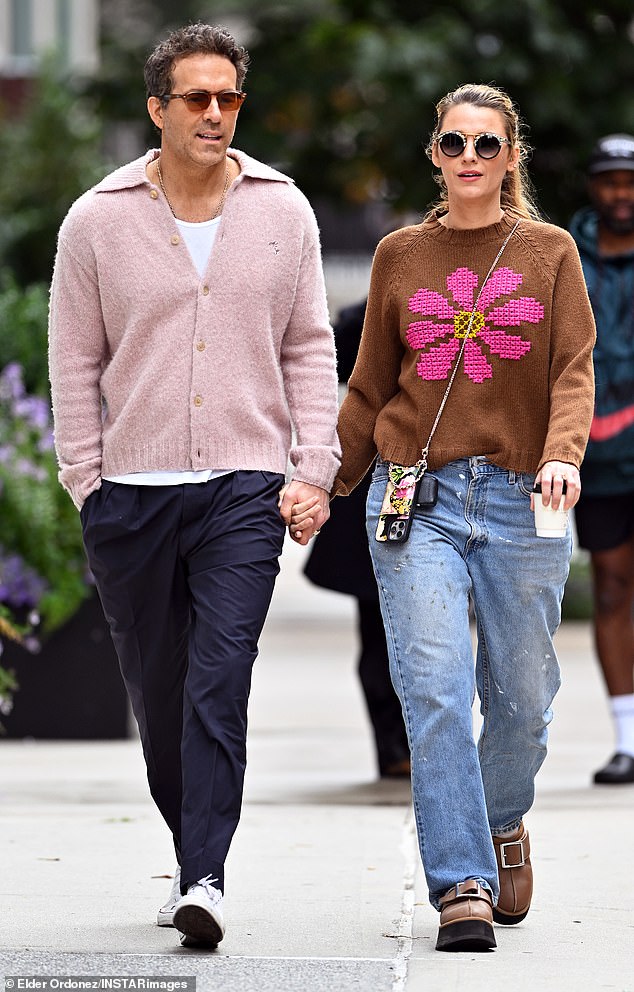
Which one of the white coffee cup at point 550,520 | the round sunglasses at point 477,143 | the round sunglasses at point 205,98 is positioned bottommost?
the white coffee cup at point 550,520

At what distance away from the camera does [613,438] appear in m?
6.53

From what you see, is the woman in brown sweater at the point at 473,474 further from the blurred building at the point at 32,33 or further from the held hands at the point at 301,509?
the blurred building at the point at 32,33

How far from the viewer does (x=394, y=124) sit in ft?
41.8

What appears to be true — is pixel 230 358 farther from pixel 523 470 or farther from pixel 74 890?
pixel 74 890

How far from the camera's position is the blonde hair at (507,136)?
14.1ft

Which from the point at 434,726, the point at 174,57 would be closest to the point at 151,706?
the point at 434,726

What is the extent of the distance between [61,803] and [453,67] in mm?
7379

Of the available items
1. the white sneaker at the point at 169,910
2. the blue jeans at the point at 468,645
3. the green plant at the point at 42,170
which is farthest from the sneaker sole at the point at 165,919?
the green plant at the point at 42,170

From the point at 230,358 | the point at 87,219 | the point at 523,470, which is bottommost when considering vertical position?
the point at 523,470

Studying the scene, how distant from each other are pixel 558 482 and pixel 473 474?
0.89 feet

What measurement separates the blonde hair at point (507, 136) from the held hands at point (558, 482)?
67cm

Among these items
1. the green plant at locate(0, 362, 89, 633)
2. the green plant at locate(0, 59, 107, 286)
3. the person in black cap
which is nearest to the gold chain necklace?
the person in black cap

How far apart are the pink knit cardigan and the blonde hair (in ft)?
1.21

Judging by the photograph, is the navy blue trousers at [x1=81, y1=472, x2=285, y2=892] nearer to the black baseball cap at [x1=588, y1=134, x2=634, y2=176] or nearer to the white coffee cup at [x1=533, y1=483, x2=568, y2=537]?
the white coffee cup at [x1=533, y1=483, x2=568, y2=537]
